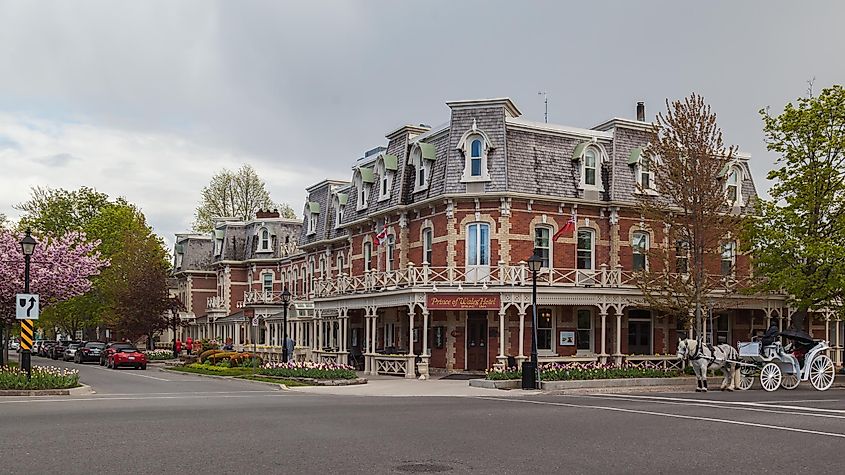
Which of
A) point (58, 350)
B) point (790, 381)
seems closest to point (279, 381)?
point (790, 381)

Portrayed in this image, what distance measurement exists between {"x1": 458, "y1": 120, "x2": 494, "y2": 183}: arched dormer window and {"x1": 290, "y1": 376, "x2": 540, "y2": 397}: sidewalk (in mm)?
7836

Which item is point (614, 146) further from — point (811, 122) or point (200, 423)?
point (200, 423)

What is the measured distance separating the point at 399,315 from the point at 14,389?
18.8m

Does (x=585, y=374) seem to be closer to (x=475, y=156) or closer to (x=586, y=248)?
(x=586, y=248)

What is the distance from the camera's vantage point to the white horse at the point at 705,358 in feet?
82.0

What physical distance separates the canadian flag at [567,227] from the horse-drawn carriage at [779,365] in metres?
9.20

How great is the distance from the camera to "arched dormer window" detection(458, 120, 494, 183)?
111 ft

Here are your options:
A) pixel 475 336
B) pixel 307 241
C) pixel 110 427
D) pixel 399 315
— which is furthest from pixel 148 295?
pixel 110 427

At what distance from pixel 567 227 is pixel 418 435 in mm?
21496

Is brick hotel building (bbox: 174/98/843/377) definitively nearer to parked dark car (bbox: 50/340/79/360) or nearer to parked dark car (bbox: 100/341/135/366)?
parked dark car (bbox: 100/341/135/366)

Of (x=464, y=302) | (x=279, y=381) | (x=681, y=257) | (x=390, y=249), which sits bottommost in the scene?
(x=279, y=381)

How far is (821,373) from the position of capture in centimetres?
2628

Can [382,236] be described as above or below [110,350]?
above

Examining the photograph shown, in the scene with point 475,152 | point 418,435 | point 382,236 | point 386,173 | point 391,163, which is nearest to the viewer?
point 418,435
